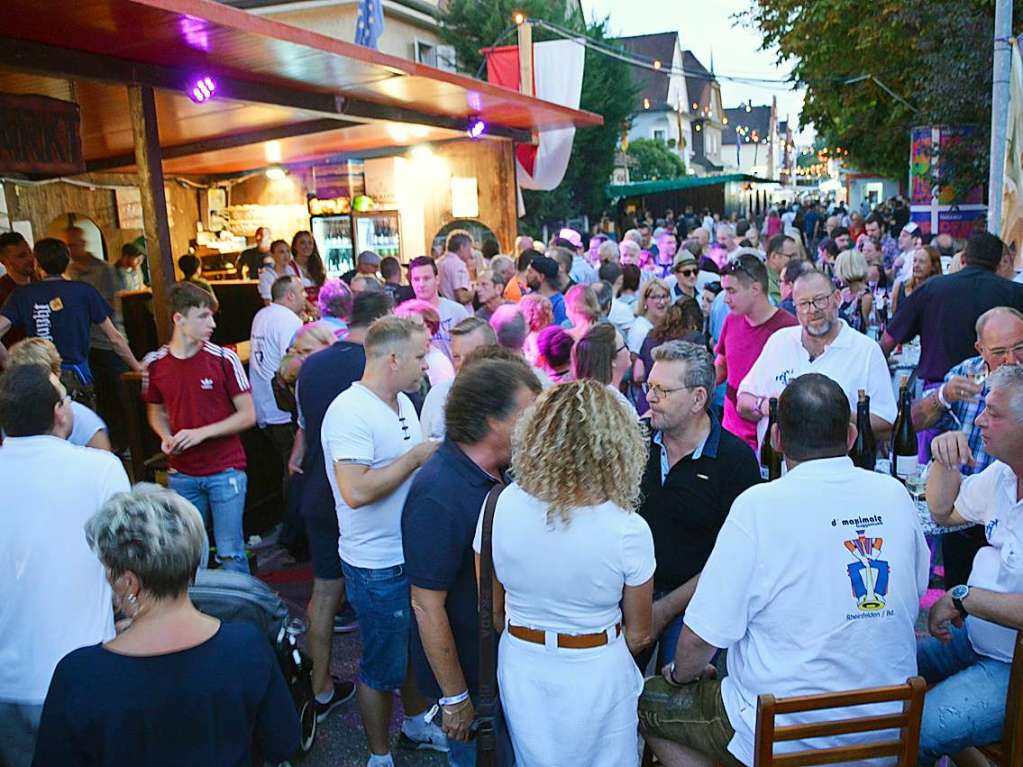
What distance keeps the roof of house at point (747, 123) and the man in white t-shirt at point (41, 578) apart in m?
94.5

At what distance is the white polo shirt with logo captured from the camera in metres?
4.20

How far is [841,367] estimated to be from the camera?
4.24 meters

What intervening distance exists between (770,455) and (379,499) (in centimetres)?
221

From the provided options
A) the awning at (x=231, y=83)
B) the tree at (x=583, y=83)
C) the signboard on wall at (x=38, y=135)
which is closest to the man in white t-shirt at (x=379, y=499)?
the awning at (x=231, y=83)

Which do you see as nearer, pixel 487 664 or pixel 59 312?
pixel 487 664

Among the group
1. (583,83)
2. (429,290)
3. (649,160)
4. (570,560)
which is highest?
(583,83)

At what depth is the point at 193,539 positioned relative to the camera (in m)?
2.08

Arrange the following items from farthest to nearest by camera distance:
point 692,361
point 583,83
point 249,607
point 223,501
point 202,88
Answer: point 583,83 < point 202,88 < point 223,501 < point 692,361 < point 249,607

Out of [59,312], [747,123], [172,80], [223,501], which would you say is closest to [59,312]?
[59,312]

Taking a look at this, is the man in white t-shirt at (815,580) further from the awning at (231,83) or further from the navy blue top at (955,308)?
the awning at (231,83)

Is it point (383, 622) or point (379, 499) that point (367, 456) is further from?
point (383, 622)

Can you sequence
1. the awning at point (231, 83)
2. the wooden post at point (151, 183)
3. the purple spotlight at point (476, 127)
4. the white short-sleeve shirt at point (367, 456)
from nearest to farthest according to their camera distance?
1. the white short-sleeve shirt at point (367, 456)
2. the awning at point (231, 83)
3. the wooden post at point (151, 183)
4. the purple spotlight at point (476, 127)

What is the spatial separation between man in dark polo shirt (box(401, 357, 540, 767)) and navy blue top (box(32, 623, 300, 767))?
676 millimetres

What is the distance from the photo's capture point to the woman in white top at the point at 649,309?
6.21m
